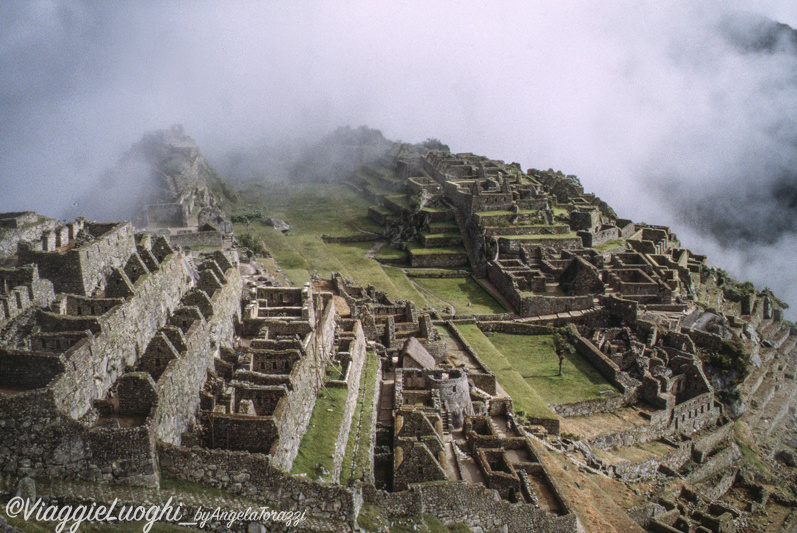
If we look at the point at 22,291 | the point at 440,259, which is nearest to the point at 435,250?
the point at 440,259

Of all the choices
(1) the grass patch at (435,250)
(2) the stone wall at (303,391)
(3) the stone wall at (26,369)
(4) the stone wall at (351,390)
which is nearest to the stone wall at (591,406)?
(4) the stone wall at (351,390)

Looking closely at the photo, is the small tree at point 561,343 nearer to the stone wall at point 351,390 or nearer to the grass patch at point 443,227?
the stone wall at point 351,390

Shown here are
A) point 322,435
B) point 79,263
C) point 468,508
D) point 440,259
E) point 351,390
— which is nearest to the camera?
point 322,435

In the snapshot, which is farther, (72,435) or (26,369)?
(26,369)

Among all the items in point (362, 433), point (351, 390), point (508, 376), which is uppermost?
point (351, 390)

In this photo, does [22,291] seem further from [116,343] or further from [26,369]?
[26,369]

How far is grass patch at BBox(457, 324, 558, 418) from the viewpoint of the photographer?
3831 centimetres

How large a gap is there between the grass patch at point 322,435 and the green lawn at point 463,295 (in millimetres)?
27688

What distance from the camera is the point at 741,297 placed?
65.4 metres

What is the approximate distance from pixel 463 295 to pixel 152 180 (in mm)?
32160

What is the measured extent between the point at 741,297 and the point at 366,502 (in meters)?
54.6

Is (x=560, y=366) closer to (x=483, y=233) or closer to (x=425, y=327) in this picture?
(x=425, y=327)

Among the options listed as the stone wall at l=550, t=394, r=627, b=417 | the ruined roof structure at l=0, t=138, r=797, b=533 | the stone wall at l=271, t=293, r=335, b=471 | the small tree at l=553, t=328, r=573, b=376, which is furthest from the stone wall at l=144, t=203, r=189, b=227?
the stone wall at l=550, t=394, r=627, b=417

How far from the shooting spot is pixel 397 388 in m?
32.5
